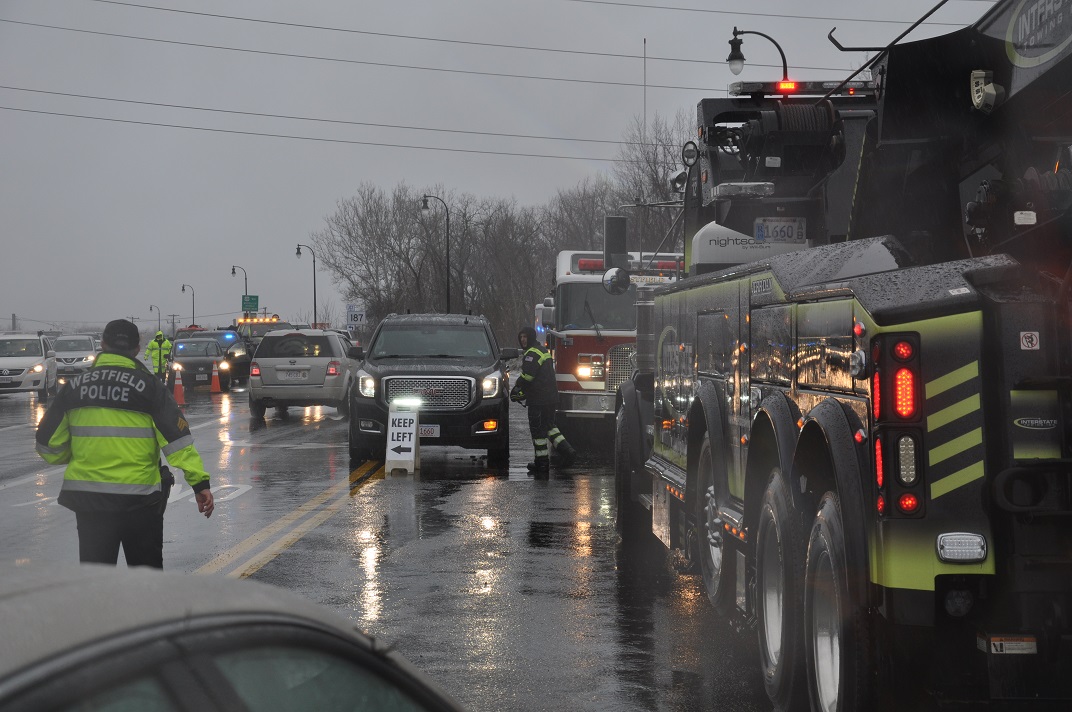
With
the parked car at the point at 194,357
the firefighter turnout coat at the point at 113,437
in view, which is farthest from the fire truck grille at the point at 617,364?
the parked car at the point at 194,357

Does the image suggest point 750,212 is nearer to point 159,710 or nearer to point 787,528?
point 787,528

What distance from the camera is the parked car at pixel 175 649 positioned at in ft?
5.02

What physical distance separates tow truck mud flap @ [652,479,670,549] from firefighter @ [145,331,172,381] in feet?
95.5

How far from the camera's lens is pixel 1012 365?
4.37 m

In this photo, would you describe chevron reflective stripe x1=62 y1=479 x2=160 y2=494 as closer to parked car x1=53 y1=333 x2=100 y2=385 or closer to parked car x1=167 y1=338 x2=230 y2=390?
parked car x1=167 y1=338 x2=230 y2=390

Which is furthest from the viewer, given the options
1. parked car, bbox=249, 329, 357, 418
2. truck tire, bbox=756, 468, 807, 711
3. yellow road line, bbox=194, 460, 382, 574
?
parked car, bbox=249, 329, 357, 418

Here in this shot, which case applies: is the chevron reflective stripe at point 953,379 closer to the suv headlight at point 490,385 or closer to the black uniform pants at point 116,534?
the black uniform pants at point 116,534

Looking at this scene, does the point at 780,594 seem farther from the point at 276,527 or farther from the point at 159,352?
the point at 159,352

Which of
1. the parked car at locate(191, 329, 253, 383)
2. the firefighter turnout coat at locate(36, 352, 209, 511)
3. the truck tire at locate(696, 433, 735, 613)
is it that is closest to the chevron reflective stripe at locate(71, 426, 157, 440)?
the firefighter turnout coat at locate(36, 352, 209, 511)

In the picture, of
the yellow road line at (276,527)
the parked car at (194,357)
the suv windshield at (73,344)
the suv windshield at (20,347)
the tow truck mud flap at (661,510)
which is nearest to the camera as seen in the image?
the tow truck mud flap at (661,510)

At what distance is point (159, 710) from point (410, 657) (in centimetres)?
550

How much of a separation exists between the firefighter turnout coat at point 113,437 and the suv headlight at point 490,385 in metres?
10.5

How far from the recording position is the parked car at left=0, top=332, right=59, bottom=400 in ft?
114

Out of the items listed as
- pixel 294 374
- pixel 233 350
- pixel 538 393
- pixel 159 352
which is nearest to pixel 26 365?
pixel 159 352
